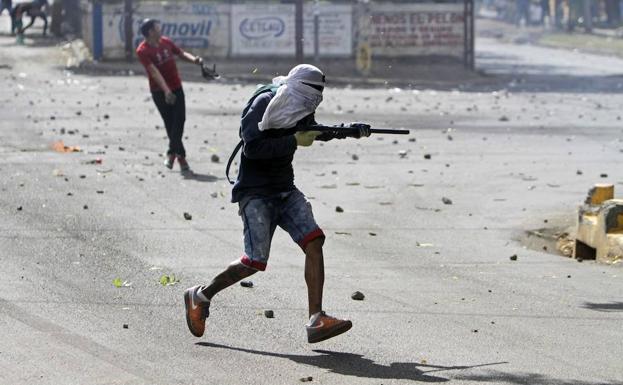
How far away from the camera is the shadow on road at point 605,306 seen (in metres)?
9.48

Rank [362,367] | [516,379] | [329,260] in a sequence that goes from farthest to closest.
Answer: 1. [329,260]
2. [362,367]
3. [516,379]

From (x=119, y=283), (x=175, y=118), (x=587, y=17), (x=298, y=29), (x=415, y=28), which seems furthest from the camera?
(x=587, y=17)

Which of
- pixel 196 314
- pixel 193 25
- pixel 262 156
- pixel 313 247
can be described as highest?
pixel 262 156

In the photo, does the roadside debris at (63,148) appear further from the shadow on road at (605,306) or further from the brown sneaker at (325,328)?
the brown sneaker at (325,328)

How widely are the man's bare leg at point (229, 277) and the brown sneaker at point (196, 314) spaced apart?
0.08 meters

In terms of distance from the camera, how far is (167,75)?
17.1 meters

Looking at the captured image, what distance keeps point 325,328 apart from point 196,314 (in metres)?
0.85

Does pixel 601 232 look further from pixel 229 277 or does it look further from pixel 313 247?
pixel 229 277

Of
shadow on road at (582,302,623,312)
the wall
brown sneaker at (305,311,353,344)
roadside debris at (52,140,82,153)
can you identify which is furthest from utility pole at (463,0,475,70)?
brown sneaker at (305,311,353,344)

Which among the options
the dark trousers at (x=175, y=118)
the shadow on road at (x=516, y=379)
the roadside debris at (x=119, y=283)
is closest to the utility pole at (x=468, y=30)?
the dark trousers at (x=175, y=118)

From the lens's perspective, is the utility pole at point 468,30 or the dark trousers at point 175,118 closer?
the dark trousers at point 175,118

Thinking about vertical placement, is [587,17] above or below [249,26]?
below

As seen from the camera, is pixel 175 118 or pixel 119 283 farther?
pixel 175 118

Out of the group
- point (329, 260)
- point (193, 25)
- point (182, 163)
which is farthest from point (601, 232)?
point (193, 25)
